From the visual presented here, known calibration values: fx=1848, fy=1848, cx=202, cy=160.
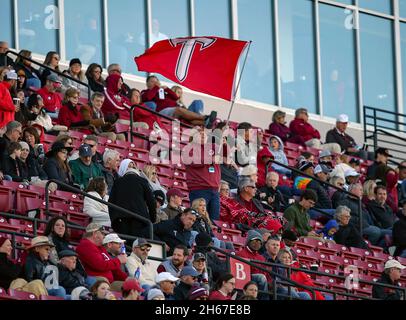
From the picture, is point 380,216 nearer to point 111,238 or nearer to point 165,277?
point 111,238

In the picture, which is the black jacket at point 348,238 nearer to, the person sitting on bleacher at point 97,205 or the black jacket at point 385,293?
the black jacket at point 385,293

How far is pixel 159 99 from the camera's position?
28516 mm

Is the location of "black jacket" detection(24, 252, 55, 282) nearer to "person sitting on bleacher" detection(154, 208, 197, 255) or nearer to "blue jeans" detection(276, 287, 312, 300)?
"person sitting on bleacher" detection(154, 208, 197, 255)

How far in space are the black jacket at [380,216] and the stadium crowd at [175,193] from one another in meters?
0.02

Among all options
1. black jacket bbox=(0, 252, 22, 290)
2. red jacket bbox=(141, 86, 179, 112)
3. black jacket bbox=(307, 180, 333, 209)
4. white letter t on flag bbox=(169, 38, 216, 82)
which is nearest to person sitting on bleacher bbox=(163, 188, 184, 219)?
white letter t on flag bbox=(169, 38, 216, 82)

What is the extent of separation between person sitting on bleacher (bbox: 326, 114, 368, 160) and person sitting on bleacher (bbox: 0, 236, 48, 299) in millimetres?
13006

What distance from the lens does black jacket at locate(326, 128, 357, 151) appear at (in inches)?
1259

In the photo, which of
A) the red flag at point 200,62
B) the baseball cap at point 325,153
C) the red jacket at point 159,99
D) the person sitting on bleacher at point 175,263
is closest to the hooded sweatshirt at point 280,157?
the baseball cap at point 325,153

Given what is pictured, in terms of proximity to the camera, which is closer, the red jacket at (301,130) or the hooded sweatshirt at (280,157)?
the hooded sweatshirt at (280,157)

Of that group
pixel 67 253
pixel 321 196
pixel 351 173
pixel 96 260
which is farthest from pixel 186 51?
pixel 67 253

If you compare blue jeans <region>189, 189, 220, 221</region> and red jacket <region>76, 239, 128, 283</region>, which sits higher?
blue jeans <region>189, 189, 220, 221</region>

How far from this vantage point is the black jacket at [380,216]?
28469 millimetres
